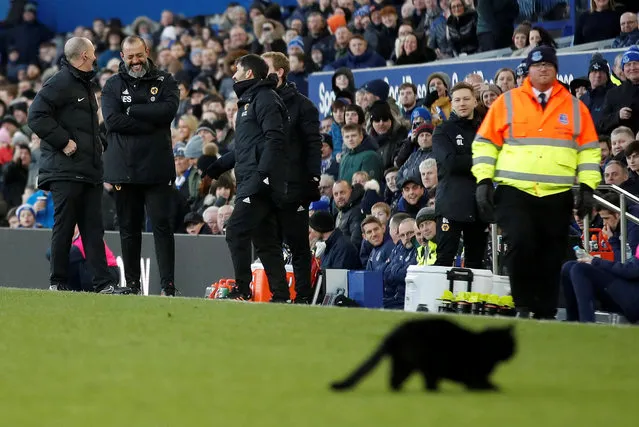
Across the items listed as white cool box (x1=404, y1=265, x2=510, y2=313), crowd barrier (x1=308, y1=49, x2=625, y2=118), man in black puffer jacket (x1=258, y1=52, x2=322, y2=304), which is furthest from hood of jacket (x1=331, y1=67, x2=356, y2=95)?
white cool box (x1=404, y1=265, x2=510, y2=313)

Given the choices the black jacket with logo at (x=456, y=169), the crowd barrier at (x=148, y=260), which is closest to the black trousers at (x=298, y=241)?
the black jacket with logo at (x=456, y=169)

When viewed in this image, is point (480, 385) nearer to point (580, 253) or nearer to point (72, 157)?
point (580, 253)

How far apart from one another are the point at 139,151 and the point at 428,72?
18.5ft

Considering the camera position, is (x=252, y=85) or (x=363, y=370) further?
(x=252, y=85)

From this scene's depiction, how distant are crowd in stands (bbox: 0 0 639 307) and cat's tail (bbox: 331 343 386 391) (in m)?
6.40

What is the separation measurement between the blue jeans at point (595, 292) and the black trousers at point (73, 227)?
12.7ft

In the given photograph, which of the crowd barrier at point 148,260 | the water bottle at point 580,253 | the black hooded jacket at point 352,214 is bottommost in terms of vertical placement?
the crowd barrier at point 148,260

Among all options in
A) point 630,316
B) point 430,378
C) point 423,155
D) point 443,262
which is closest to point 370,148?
point 423,155

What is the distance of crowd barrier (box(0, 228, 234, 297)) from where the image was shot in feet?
52.1

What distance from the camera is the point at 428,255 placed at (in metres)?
13.4

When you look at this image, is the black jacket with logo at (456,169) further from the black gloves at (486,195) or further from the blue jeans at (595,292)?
the black gloves at (486,195)

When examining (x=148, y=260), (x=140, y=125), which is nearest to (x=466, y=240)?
(x=140, y=125)

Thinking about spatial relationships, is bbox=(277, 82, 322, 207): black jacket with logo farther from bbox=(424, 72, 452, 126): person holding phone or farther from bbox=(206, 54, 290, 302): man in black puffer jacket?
bbox=(424, 72, 452, 126): person holding phone

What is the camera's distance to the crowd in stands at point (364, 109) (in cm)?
1387
